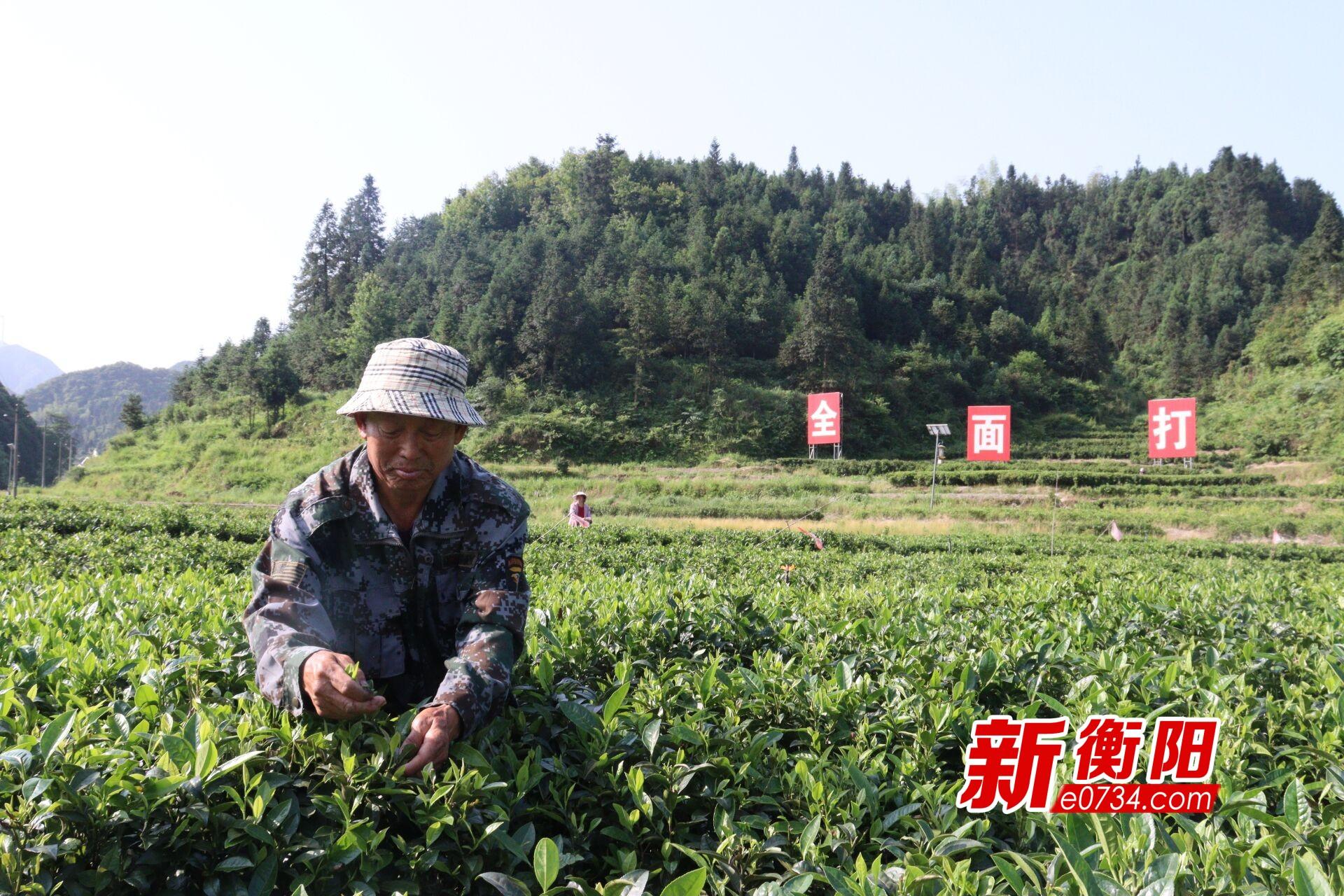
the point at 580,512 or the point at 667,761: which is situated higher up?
the point at 667,761

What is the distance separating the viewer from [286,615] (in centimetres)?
183

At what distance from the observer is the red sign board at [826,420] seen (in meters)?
19.4

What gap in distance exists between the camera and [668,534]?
12883mm

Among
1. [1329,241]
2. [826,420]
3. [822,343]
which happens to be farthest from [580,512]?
[1329,241]

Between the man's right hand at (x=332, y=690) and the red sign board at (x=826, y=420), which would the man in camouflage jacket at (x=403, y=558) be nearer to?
the man's right hand at (x=332, y=690)

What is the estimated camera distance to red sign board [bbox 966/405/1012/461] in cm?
1908

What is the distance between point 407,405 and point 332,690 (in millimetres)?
636

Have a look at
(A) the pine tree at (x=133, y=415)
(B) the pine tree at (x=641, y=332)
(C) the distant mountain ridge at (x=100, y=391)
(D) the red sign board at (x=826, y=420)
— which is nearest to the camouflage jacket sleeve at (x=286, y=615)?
(D) the red sign board at (x=826, y=420)

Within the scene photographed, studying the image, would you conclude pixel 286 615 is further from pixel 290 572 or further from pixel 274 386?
pixel 274 386

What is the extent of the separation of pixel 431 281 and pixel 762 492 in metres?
37.1

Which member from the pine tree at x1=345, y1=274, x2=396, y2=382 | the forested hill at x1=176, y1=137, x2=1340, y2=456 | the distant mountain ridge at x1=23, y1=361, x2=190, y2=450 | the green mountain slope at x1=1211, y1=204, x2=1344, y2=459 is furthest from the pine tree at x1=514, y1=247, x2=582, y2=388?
the distant mountain ridge at x1=23, y1=361, x2=190, y2=450

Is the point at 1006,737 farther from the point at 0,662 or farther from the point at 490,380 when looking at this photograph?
the point at 490,380

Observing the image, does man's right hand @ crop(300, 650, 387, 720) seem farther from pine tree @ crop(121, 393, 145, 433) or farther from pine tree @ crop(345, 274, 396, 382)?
pine tree @ crop(121, 393, 145, 433)

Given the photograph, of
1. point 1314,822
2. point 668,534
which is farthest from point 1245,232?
point 1314,822
